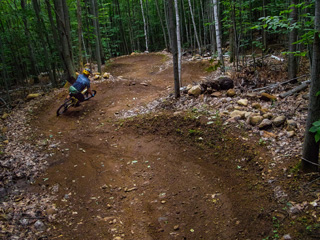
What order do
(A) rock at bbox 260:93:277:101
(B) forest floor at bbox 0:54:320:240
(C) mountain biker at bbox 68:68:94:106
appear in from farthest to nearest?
(C) mountain biker at bbox 68:68:94:106
(A) rock at bbox 260:93:277:101
(B) forest floor at bbox 0:54:320:240

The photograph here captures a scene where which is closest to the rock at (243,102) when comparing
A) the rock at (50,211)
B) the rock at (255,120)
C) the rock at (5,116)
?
the rock at (255,120)

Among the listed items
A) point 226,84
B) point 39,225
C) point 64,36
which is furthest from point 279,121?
point 64,36

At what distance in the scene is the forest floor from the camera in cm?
377

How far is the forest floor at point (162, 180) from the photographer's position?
12.4 feet

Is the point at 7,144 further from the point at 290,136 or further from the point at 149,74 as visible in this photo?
the point at 149,74

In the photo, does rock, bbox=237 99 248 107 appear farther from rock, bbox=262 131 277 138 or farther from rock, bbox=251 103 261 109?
rock, bbox=262 131 277 138

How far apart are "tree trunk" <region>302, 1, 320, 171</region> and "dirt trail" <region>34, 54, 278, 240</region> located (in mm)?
960

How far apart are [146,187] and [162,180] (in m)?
0.41

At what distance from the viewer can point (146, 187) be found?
509 cm

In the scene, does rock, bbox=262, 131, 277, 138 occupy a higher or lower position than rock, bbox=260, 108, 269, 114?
lower

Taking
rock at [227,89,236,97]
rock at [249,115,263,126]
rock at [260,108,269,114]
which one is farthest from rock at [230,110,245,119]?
rock at [227,89,236,97]

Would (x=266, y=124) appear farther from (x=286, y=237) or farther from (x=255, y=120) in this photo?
(x=286, y=237)

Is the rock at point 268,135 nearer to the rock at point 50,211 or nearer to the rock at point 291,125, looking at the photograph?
the rock at point 291,125

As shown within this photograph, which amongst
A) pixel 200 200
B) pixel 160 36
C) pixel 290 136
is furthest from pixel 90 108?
pixel 160 36
